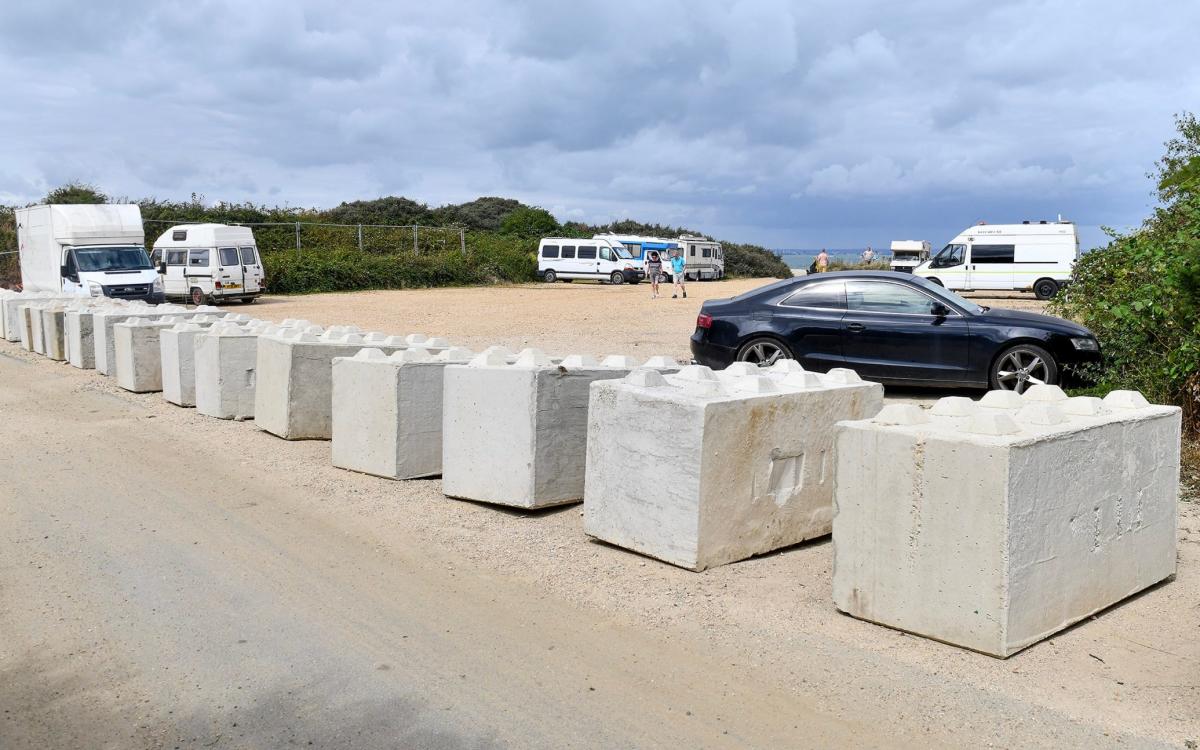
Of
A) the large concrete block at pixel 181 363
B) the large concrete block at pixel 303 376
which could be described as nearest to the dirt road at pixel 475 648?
the large concrete block at pixel 303 376

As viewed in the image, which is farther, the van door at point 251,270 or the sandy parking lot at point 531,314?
the van door at point 251,270

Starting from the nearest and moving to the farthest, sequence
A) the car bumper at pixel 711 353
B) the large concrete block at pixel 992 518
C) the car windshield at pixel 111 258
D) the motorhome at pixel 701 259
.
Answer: the large concrete block at pixel 992 518 → the car bumper at pixel 711 353 → the car windshield at pixel 111 258 → the motorhome at pixel 701 259

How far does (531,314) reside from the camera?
2628cm

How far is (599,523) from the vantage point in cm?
621

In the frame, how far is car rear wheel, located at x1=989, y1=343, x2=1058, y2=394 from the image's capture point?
1088cm

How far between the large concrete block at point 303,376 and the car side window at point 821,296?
4.92 meters

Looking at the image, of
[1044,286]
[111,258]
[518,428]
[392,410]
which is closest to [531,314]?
→ [111,258]

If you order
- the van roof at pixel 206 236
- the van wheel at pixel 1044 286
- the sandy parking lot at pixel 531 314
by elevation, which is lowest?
the sandy parking lot at pixel 531 314

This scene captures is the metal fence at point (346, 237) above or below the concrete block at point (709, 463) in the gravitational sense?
above

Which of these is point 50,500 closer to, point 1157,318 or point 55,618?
point 55,618

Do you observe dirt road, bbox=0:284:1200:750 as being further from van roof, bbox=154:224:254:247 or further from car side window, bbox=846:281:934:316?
van roof, bbox=154:224:254:247

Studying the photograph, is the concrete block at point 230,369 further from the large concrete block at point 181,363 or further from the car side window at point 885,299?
the car side window at point 885,299

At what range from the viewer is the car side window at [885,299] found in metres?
11.4

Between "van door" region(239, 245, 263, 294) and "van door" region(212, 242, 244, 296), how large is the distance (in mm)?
148
